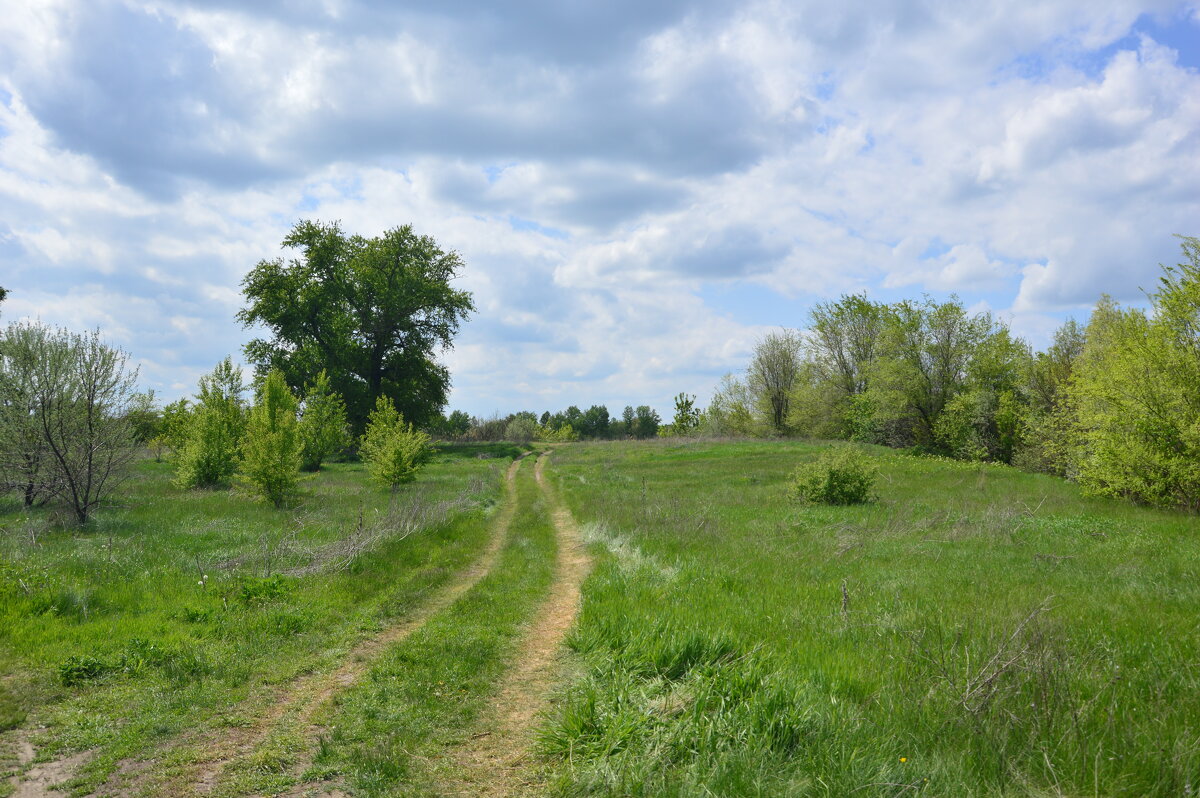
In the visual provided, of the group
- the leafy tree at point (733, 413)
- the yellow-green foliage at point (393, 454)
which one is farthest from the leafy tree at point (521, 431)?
the yellow-green foliage at point (393, 454)

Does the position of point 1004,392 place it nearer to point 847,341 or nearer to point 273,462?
point 847,341

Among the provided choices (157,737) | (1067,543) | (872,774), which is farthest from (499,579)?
(1067,543)

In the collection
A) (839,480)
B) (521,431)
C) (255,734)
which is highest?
(521,431)

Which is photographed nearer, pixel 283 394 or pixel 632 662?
pixel 632 662

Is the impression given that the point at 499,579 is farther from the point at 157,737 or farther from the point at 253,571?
the point at 157,737

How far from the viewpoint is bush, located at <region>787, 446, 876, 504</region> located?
71.6 feet

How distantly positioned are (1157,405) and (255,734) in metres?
25.5

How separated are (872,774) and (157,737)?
590 centimetres

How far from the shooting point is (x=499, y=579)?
12.1 meters

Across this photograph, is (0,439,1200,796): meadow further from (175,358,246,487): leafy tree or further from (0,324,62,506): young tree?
(175,358,246,487): leafy tree

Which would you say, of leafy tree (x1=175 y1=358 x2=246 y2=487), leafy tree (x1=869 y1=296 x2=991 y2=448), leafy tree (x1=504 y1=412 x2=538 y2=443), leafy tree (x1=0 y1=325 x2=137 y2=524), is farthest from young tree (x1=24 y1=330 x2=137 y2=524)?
leafy tree (x1=504 y1=412 x2=538 y2=443)

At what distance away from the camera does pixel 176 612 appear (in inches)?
356

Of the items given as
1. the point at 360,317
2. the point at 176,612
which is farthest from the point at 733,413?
the point at 176,612

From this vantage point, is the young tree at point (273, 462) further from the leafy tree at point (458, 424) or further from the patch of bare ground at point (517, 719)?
the leafy tree at point (458, 424)
